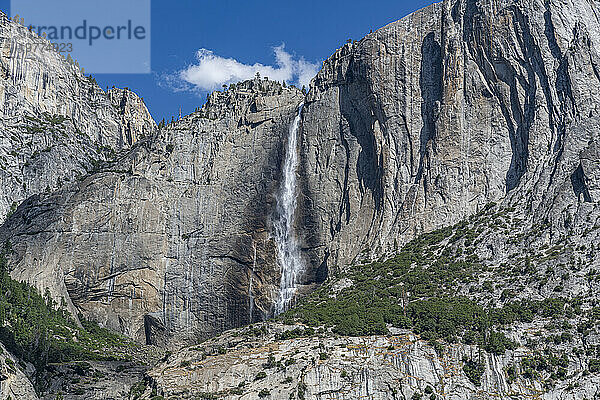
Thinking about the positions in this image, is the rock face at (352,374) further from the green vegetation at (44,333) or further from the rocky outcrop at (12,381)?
the green vegetation at (44,333)

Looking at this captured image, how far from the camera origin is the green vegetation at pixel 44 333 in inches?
3622

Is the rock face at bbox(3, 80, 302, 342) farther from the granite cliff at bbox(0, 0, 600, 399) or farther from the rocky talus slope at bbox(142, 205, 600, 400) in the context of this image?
the rocky talus slope at bbox(142, 205, 600, 400)

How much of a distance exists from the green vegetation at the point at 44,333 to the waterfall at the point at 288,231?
1963 centimetres

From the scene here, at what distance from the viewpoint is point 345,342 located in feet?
263

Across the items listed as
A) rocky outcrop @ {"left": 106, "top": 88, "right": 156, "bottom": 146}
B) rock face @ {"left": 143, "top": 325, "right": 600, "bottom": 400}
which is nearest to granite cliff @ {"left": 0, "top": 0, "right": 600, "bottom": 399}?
rock face @ {"left": 143, "top": 325, "right": 600, "bottom": 400}

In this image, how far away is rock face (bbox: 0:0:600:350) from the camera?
323 ft

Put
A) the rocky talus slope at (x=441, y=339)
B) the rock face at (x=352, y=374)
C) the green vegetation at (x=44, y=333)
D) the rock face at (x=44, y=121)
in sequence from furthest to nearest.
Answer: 1. the rock face at (x=44, y=121)
2. the green vegetation at (x=44, y=333)
3. the rocky talus slope at (x=441, y=339)
4. the rock face at (x=352, y=374)

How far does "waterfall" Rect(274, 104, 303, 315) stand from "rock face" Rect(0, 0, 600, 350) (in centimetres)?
112

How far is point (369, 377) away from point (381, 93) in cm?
4267

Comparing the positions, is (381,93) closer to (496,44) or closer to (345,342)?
(496,44)

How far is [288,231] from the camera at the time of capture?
368 feet

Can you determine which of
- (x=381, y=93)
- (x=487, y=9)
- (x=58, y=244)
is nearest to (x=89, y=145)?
(x=58, y=244)

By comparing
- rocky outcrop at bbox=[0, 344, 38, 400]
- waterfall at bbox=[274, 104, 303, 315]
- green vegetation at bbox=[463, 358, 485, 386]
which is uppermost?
waterfall at bbox=[274, 104, 303, 315]

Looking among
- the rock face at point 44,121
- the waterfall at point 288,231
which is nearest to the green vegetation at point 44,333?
the waterfall at point 288,231
